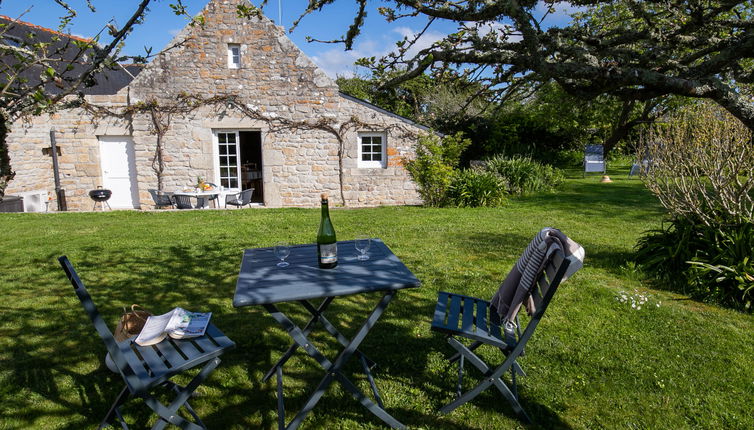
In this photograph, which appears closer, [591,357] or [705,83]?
[705,83]

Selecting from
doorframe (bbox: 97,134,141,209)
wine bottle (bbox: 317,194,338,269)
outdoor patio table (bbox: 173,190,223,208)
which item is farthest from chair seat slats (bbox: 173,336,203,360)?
A: doorframe (bbox: 97,134,141,209)

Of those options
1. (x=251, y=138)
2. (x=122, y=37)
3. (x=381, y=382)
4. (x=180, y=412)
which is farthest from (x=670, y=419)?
(x=251, y=138)

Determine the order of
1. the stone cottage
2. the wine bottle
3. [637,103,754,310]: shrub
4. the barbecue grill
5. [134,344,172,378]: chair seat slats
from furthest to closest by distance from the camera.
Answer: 1. the stone cottage
2. the barbecue grill
3. [637,103,754,310]: shrub
4. the wine bottle
5. [134,344,172,378]: chair seat slats

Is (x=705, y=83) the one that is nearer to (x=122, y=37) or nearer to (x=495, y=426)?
(x=495, y=426)

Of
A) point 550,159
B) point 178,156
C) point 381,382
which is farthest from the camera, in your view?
point 550,159

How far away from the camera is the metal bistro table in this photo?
2.49 metres

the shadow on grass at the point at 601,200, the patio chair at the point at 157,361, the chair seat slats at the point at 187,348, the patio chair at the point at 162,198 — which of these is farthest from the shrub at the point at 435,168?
the chair seat slats at the point at 187,348

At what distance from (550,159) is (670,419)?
15042 millimetres

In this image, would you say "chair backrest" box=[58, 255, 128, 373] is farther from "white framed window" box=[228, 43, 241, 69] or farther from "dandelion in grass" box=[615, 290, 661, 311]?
"white framed window" box=[228, 43, 241, 69]

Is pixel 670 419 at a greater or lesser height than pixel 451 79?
lesser

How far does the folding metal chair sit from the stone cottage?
31.9 feet

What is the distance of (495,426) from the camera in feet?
8.71

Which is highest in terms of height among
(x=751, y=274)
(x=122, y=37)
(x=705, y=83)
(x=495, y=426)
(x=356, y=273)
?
(x=122, y=37)

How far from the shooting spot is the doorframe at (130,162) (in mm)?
11875
